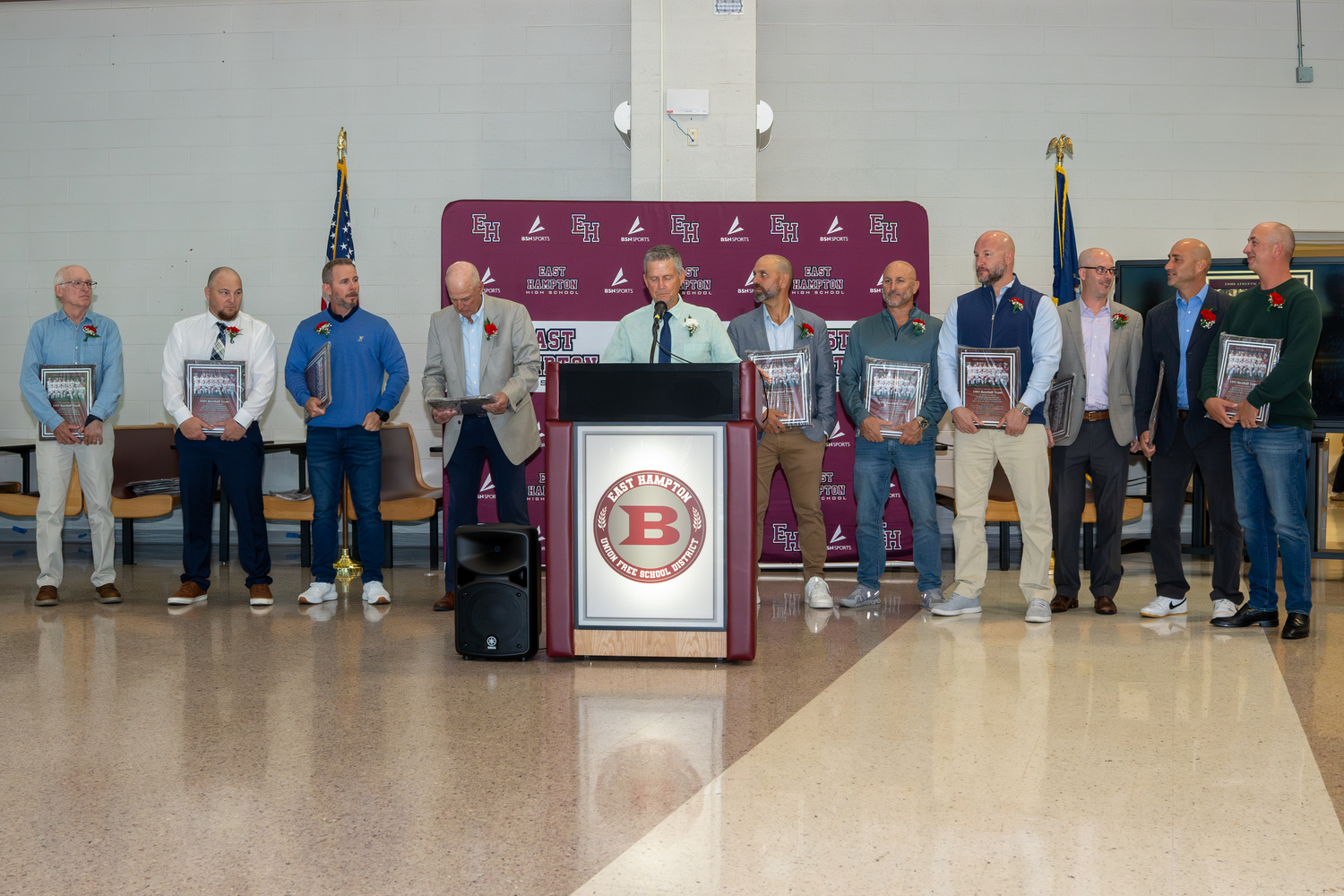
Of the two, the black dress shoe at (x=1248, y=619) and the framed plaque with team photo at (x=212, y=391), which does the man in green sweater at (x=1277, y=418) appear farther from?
the framed plaque with team photo at (x=212, y=391)

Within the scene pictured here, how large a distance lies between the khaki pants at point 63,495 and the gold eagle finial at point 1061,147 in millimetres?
5672

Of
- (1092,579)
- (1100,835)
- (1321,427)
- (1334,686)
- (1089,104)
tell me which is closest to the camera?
(1100,835)

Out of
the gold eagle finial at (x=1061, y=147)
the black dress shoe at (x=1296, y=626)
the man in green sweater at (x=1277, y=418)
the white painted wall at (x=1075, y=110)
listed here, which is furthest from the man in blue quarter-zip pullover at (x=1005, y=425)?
the white painted wall at (x=1075, y=110)

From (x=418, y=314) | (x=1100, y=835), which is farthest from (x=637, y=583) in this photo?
(x=418, y=314)

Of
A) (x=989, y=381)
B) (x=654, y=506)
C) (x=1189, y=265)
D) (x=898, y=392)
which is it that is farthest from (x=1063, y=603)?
(x=654, y=506)

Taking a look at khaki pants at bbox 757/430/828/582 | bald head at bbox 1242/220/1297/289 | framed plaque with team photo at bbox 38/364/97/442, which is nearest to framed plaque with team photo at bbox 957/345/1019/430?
khaki pants at bbox 757/430/828/582

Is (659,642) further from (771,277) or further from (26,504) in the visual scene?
(26,504)

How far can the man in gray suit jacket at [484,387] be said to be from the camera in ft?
15.9

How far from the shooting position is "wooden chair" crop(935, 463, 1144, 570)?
6.14m

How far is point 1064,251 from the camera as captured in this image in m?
6.75

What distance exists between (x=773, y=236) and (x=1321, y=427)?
322 cm

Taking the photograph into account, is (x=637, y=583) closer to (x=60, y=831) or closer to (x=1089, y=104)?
(x=60, y=831)

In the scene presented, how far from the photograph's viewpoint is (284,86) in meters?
7.24

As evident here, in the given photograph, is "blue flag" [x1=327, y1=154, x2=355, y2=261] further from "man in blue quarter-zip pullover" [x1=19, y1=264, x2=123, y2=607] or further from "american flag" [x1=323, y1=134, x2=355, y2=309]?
"man in blue quarter-zip pullover" [x1=19, y1=264, x2=123, y2=607]
